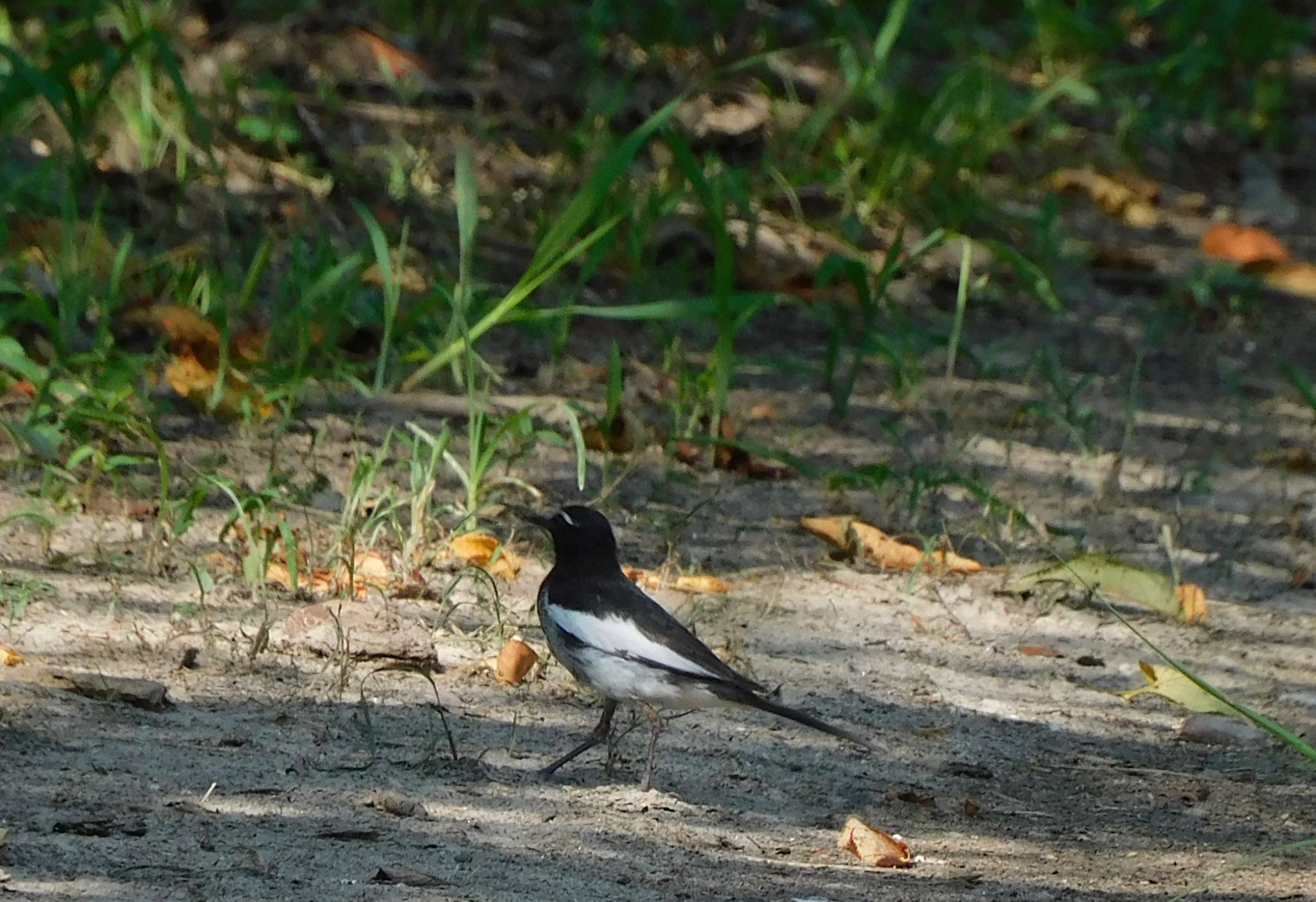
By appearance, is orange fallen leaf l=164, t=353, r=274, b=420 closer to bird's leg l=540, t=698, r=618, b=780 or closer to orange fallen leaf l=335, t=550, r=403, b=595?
orange fallen leaf l=335, t=550, r=403, b=595

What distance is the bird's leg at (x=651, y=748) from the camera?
157 inches

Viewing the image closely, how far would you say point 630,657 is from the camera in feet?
13.2

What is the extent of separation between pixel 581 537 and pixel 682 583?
700 millimetres

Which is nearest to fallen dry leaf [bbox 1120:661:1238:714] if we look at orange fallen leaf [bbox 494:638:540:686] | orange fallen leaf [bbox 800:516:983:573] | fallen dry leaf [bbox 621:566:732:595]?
orange fallen leaf [bbox 800:516:983:573]

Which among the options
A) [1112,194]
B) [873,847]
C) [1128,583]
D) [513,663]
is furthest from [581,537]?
[1112,194]

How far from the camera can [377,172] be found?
25.2 ft

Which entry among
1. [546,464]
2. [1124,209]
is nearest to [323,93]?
[546,464]

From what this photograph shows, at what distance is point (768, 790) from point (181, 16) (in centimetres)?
512

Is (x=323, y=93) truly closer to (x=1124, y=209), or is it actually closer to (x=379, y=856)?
(x=1124, y=209)

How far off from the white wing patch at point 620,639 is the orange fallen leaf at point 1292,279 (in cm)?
535

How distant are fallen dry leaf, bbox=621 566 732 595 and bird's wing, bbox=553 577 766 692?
2.59 ft

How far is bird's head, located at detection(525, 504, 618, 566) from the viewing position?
14.4ft

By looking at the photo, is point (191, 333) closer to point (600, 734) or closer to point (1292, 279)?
point (600, 734)

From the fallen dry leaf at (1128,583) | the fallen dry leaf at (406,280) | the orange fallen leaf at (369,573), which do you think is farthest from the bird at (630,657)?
the fallen dry leaf at (406,280)
